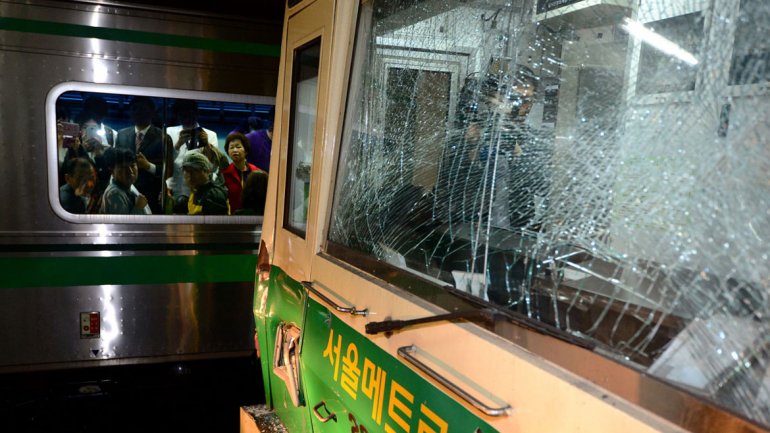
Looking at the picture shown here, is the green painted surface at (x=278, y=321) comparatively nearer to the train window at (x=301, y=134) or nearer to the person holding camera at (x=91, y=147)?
the train window at (x=301, y=134)

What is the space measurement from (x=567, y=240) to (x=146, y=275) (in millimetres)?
3600

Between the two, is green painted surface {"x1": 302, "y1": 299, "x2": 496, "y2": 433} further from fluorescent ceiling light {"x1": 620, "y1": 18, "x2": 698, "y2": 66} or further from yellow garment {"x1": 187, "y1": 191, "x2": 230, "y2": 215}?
yellow garment {"x1": 187, "y1": 191, "x2": 230, "y2": 215}

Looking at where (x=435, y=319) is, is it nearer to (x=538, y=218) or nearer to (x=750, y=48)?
(x=538, y=218)

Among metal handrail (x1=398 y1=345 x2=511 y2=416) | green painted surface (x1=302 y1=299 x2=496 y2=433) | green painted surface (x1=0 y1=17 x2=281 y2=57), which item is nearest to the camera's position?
metal handrail (x1=398 y1=345 x2=511 y2=416)

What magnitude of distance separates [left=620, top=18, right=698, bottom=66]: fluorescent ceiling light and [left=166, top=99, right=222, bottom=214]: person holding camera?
3.55 meters

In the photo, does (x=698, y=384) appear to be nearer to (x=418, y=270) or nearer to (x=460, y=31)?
(x=418, y=270)

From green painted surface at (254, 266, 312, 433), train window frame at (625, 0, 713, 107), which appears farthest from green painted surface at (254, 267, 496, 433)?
train window frame at (625, 0, 713, 107)

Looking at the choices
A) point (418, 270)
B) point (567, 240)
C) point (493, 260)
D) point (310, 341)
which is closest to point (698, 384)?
point (567, 240)

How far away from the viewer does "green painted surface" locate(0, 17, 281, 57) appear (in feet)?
13.1

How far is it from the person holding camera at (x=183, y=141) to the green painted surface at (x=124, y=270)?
35 cm

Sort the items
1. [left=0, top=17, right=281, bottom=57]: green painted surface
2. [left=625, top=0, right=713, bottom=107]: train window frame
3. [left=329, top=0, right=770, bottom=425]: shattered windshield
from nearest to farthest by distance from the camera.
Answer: [left=329, top=0, right=770, bottom=425]: shattered windshield → [left=625, top=0, right=713, bottom=107]: train window frame → [left=0, top=17, right=281, bottom=57]: green painted surface

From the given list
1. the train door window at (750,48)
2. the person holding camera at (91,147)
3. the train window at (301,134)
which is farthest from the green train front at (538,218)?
the person holding camera at (91,147)

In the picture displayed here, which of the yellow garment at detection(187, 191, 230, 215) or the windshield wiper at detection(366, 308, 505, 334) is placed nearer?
the windshield wiper at detection(366, 308, 505, 334)

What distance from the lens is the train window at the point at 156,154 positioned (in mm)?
4145
